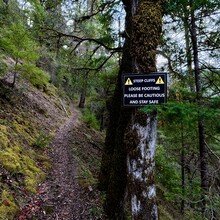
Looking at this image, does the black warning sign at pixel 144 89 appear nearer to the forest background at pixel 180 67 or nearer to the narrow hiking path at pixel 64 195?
the forest background at pixel 180 67

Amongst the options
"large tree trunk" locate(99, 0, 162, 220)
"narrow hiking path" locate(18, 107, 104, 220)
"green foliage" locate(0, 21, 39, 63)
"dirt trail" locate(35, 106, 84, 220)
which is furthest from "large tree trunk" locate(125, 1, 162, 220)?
"green foliage" locate(0, 21, 39, 63)

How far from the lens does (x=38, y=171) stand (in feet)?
17.9

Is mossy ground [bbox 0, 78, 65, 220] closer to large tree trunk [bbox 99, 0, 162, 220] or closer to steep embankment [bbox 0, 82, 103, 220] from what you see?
steep embankment [bbox 0, 82, 103, 220]

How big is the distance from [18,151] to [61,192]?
1.63 metres

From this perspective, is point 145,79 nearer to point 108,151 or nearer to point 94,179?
point 108,151

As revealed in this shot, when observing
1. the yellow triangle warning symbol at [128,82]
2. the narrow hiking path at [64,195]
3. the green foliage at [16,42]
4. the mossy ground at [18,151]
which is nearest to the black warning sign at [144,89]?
the yellow triangle warning symbol at [128,82]

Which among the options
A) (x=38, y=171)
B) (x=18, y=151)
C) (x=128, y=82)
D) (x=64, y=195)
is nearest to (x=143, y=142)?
(x=128, y=82)

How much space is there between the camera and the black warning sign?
2.82m

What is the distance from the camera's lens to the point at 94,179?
6008 mm

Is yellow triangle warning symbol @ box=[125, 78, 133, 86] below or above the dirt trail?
above

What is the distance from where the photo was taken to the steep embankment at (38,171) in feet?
13.7

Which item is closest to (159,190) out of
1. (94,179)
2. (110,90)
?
Result: (94,179)

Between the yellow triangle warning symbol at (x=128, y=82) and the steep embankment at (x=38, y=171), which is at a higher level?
the yellow triangle warning symbol at (x=128, y=82)

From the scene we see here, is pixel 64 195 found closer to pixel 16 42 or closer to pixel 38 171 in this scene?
pixel 38 171
